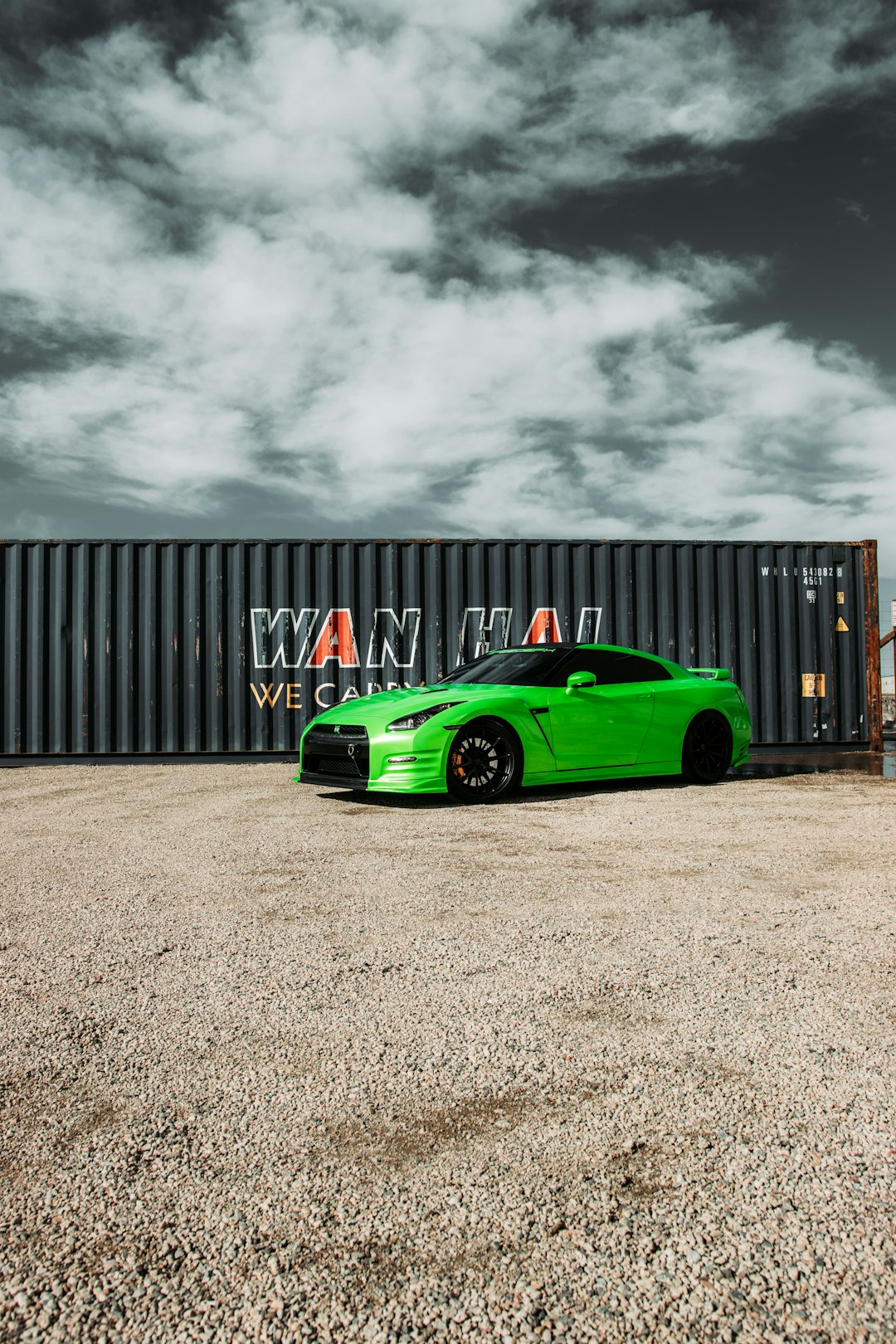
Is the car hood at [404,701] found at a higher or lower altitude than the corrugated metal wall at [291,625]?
lower

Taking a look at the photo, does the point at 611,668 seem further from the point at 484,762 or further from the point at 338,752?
the point at 338,752

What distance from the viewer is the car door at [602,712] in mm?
7496

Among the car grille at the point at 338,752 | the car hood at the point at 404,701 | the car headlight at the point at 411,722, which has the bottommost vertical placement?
the car grille at the point at 338,752

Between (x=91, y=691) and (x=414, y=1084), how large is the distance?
33.5 feet

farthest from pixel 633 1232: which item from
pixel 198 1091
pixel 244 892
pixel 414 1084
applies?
pixel 244 892

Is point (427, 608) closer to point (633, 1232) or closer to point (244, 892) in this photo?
point (244, 892)

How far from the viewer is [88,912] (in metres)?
3.81

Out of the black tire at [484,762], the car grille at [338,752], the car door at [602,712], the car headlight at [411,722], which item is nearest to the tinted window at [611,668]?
the car door at [602,712]

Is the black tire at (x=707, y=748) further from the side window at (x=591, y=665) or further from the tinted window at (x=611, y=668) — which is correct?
the side window at (x=591, y=665)

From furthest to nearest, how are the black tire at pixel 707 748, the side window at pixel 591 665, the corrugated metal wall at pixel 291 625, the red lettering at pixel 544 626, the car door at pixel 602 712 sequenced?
the red lettering at pixel 544 626
the corrugated metal wall at pixel 291 625
the black tire at pixel 707 748
the side window at pixel 591 665
the car door at pixel 602 712

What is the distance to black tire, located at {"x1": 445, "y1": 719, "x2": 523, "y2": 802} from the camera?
696 centimetres

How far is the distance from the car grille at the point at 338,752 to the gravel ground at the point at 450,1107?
2.59 metres

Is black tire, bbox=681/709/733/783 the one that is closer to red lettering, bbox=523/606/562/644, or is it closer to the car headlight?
the car headlight

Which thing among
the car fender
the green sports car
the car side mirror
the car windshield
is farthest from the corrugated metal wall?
the car fender
